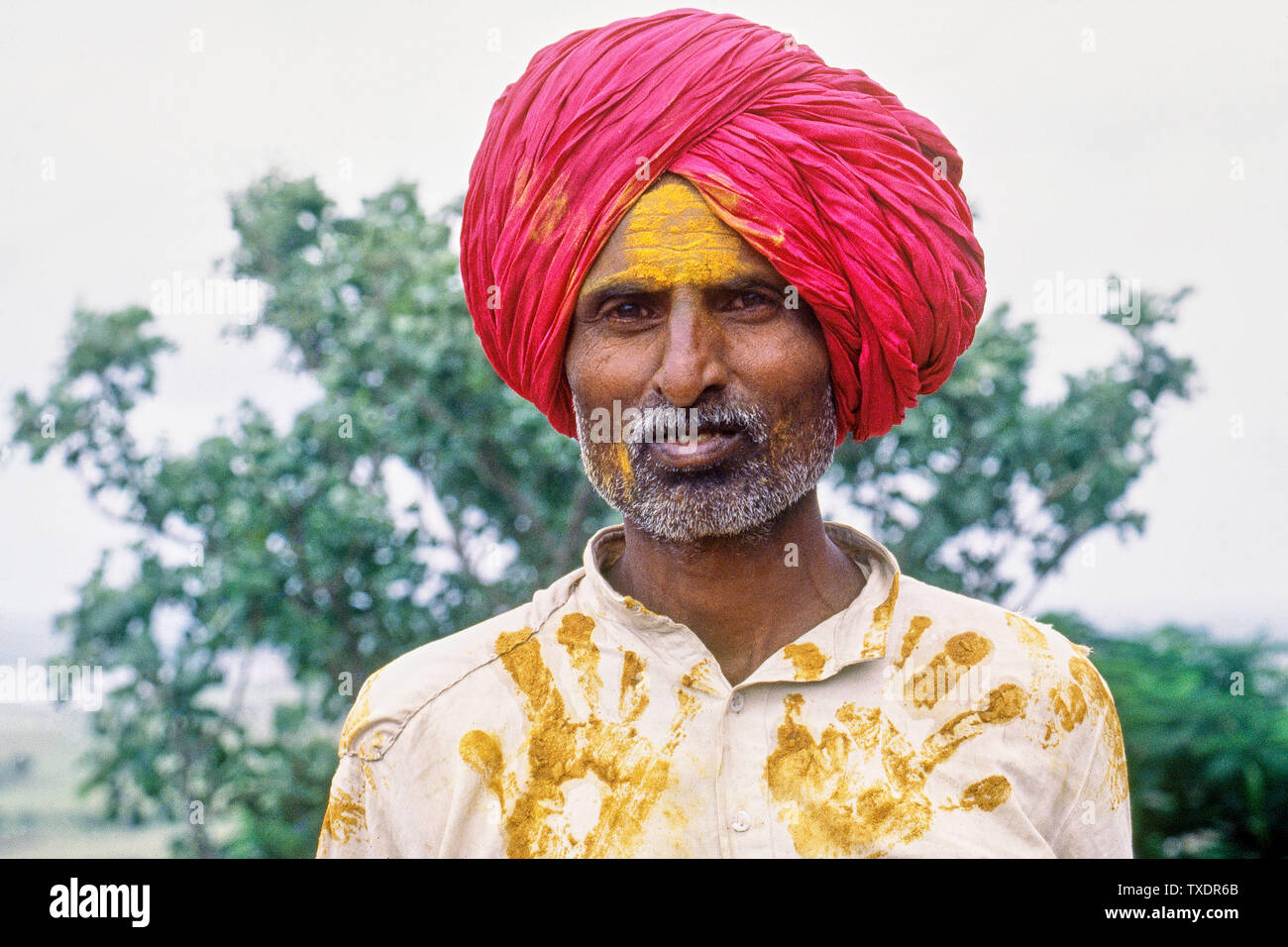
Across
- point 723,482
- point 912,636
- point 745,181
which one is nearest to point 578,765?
point 723,482

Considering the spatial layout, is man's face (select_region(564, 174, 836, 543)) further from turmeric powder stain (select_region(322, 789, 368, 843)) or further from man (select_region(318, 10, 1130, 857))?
turmeric powder stain (select_region(322, 789, 368, 843))

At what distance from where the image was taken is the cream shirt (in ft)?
7.25

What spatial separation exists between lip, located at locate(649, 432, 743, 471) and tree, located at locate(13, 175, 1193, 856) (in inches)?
106

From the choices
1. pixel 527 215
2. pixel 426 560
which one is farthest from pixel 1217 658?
pixel 527 215

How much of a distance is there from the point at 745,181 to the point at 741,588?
0.75m

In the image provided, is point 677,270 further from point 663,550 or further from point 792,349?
point 663,550

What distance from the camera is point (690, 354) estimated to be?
220 cm

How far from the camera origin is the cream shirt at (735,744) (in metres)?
2.21

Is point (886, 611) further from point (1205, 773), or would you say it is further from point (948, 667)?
point (1205, 773)

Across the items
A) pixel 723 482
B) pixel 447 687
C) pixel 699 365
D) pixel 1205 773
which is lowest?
pixel 1205 773

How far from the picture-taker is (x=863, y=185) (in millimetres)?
2303

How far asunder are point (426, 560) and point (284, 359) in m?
1.05

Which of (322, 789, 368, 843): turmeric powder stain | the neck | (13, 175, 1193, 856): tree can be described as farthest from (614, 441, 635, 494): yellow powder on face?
(13, 175, 1193, 856): tree

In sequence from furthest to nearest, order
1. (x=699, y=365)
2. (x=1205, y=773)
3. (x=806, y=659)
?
(x=1205, y=773), (x=806, y=659), (x=699, y=365)
